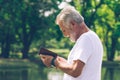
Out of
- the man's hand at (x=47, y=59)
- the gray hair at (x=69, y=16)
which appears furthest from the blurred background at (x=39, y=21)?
the gray hair at (x=69, y=16)

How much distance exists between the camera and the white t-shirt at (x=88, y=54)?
163 inches

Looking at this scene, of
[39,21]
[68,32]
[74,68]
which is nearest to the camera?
[74,68]

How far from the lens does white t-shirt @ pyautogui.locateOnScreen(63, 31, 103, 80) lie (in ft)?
13.6

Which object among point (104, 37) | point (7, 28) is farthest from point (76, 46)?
point (104, 37)

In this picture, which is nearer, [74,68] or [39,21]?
[74,68]

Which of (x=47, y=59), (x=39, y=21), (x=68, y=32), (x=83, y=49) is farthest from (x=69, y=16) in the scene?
(x=39, y=21)

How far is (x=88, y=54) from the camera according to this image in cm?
417

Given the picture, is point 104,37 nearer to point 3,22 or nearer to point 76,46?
point 3,22

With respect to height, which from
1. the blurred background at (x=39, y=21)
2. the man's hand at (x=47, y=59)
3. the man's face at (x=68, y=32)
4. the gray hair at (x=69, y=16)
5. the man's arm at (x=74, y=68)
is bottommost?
the blurred background at (x=39, y=21)

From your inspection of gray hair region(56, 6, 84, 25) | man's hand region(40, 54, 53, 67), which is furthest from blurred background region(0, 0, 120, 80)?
gray hair region(56, 6, 84, 25)

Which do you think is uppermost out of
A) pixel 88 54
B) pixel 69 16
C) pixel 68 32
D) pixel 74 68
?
pixel 69 16

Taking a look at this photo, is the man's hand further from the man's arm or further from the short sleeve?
the short sleeve

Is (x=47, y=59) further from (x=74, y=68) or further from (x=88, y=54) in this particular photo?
(x=88, y=54)

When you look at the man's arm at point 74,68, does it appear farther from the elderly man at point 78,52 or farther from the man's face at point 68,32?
the man's face at point 68,32
